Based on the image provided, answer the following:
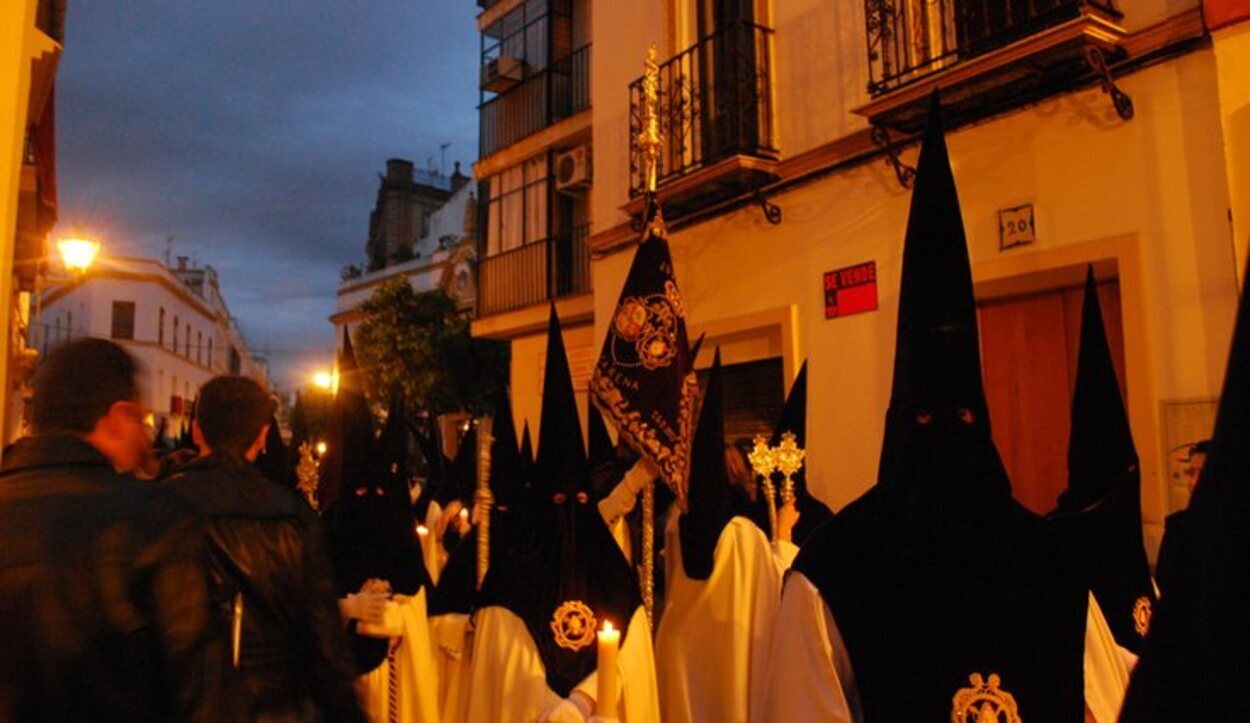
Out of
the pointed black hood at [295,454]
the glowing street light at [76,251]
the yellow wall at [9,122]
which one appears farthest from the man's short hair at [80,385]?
the glowing street light at [76,251]

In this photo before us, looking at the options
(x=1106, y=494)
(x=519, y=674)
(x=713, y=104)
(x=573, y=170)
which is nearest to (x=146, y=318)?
(x=573, y=170)

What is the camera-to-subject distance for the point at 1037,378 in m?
7.54

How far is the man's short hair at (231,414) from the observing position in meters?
3.00

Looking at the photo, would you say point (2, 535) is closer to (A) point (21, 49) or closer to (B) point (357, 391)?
(A) point (21, 49)

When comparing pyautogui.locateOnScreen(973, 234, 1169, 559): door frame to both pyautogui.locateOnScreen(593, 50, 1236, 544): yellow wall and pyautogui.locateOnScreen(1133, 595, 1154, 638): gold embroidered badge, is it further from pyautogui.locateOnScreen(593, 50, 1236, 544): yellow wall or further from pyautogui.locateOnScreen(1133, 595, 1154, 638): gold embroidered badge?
pyautogui.locateOnScreen(1133, 595, 1154, 638): gold embroidered badge

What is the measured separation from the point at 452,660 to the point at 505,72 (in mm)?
13401

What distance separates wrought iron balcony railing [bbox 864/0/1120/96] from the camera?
7.19 m

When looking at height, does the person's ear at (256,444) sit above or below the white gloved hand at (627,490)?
above

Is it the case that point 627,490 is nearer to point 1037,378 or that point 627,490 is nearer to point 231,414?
point 231,414

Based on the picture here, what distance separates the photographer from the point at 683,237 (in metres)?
10.7

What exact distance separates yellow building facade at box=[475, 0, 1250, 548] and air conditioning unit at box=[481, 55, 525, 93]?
5770 millimetres

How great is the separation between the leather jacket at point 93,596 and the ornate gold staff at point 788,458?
159 inches

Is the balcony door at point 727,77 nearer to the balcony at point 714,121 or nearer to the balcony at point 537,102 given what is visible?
the balcony at point 714,121

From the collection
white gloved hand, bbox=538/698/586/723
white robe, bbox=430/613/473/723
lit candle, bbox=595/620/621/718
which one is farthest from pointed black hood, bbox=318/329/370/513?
lit candle, bbox=595/620/621/718
